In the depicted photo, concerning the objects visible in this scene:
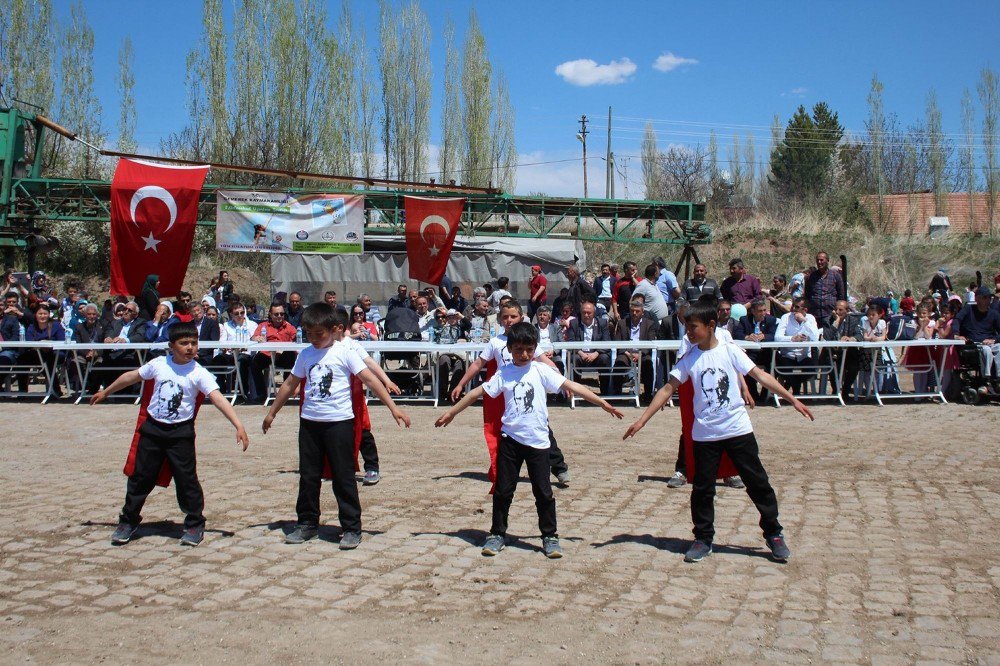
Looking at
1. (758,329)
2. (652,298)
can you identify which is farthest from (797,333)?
(652,298)

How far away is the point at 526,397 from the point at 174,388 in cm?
242

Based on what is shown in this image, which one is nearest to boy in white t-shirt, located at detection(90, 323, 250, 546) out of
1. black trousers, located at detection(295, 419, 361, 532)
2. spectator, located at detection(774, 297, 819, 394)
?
black trousers, located at detection(295, 419, 361, 532)

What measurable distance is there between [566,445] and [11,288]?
12.0m

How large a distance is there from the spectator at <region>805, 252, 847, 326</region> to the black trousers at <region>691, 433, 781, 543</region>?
31.1 ft

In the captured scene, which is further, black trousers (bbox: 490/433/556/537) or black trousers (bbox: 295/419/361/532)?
black trousers (bbox: 295/419/361/532)

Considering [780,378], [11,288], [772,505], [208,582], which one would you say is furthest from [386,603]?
[11,288]

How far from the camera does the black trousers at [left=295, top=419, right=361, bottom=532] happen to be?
Answer: 6.15m

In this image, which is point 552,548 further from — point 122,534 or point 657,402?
point 122,534

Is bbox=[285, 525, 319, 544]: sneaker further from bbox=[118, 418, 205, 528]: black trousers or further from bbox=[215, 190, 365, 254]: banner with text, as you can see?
bbox=[215, 190, 365, 254]: banner with text

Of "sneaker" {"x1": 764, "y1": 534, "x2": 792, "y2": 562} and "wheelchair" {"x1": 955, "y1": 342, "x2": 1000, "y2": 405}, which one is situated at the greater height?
"wheelchair" {"x1": 955, "y1": 342, "x2": 1000, "y2": 405}

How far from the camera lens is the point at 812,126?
6269 cm

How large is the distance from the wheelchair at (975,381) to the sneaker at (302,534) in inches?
410

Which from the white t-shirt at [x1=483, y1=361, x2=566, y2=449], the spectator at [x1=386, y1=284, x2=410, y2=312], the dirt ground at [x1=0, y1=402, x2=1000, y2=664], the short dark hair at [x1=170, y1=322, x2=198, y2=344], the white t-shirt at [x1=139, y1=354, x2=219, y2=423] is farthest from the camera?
the spectator at [x1=386, y1=284, x2=410, y2=312]

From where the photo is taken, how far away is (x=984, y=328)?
43.1 feet
